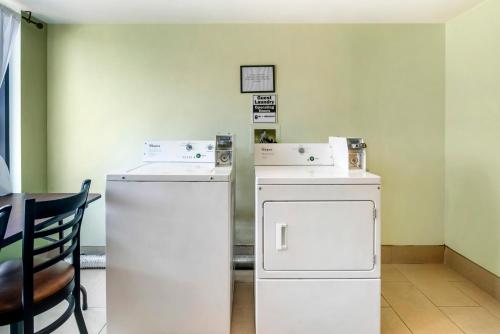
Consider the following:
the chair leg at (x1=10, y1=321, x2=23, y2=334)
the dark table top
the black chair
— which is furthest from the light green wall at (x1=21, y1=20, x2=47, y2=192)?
the chair leg at (x1=10, y1=321, x2=23, y2=334)

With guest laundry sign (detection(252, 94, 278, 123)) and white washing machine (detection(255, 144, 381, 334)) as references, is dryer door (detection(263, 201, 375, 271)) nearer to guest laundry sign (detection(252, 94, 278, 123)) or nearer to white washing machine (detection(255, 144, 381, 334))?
white washing machine (detection(255, 144, 381, 334))

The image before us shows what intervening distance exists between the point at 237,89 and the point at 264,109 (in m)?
0.30

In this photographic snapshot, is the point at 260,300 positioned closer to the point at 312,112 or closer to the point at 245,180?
the point at 245,180

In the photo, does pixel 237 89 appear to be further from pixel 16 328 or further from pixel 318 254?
pixel 16 328

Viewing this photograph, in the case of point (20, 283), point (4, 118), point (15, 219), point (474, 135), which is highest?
point (4, 118)

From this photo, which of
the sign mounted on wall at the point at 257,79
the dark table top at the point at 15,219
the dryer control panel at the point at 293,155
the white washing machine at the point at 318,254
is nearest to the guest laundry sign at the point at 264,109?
the sign mounted on wall at the point at 257,79

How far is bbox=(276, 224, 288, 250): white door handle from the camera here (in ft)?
5.69

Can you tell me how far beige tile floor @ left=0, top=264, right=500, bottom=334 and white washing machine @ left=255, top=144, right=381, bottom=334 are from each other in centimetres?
34

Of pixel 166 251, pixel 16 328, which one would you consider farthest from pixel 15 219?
pixel 166 251

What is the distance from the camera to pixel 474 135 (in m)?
2.48

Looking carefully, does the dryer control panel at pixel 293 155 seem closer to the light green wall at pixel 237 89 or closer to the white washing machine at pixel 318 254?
the light green wall at pixel 237 89

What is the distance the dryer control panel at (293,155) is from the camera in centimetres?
244

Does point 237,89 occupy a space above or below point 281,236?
above

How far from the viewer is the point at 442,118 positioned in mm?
2812
